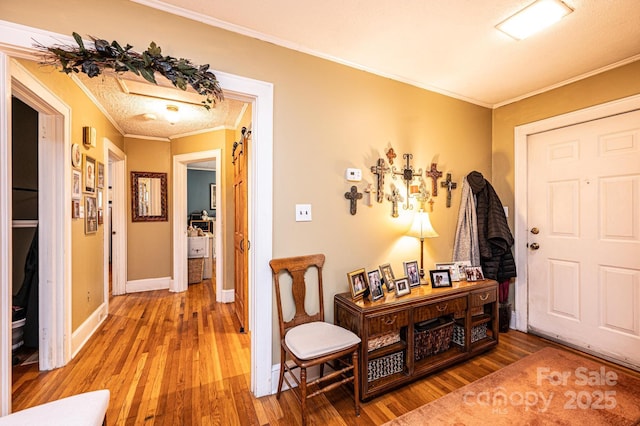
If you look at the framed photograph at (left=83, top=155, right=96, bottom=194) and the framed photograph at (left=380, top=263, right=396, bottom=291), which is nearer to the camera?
the framed photograph at (left=380, top=263, right=396, bottom=291)

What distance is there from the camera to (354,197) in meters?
2.25

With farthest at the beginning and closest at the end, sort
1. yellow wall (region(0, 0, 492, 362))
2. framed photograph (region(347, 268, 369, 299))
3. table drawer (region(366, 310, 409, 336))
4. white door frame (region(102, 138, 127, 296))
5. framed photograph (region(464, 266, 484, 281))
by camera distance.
Answer: 1. white door frame (region(102, 138, 127, 296))
2. framed photograph (region(464, 266, 484, 281))
3. framed photograph (region(347, 268, 369, 299))
4. table drawer (region(366, 310, 409, 336))
5. yellow wall (region(0, 0, 492, 362))

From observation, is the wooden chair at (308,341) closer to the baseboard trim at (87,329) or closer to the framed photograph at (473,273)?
the framed photograph at (473,273)

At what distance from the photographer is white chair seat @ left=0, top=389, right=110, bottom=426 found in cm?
102

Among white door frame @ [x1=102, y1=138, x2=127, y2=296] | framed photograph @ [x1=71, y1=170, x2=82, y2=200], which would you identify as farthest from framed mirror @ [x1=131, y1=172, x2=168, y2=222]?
framed photograph @ [x1=71, y1=170, x2=82, y2=200]

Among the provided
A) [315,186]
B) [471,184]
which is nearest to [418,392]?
[315,186]

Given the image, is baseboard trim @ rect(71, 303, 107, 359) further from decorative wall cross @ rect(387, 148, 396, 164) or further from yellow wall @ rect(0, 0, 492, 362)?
decorative wall cross @ rect(387, 148, 396, 164)

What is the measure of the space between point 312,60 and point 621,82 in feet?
8.44

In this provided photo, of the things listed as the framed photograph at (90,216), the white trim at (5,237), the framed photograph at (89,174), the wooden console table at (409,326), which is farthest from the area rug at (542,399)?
the framed photograph at (89,174)

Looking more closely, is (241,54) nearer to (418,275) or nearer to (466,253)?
(418,275)

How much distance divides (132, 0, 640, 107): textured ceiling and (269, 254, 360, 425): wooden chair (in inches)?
62.5

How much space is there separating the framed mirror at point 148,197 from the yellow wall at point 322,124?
3223 mm

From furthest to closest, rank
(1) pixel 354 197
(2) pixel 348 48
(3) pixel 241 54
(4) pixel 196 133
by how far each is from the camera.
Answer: (4) pixel 196 133
(1) pixel 354 197
(2) pixel 348 48
(3) pixel 241 54

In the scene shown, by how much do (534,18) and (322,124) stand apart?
4.93 feet
